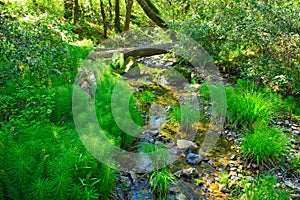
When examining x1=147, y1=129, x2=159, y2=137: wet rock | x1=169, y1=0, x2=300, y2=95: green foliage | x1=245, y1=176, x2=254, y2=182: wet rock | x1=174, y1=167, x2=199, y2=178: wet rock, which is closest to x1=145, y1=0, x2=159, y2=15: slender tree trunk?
x1=169, y1=0, x2=300, y2=95: green foliage

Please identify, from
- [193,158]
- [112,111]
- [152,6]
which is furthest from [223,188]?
[152,6]

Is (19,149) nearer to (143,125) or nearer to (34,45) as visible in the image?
(34,45)

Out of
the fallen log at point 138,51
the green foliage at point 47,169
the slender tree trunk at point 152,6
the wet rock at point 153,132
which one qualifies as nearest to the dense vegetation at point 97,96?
the green foliage at point 47,169

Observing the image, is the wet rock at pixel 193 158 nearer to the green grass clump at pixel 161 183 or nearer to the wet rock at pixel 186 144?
the wet rock at pixel 186 144

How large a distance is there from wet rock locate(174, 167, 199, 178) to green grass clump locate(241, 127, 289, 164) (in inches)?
32.7

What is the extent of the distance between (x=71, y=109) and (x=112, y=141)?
1.03m

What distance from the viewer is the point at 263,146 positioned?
12.9 feet

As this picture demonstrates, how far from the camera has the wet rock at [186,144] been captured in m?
4.35

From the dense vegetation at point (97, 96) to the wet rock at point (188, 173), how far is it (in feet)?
0.55

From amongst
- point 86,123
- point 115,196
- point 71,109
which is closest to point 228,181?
point 115,196

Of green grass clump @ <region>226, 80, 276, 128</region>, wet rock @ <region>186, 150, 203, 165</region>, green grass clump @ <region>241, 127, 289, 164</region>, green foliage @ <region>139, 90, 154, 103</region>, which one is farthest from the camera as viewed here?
green foliage @ <region>139, 90, 154, 103</region>

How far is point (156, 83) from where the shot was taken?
22.3 ft

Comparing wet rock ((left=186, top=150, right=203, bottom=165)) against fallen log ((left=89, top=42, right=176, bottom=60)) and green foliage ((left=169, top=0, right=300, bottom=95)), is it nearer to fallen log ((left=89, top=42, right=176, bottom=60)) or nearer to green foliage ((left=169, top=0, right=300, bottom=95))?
green foliage ((left=169, top=0, right=300, bottom=95))

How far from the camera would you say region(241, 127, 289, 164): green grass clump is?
3.92 m
